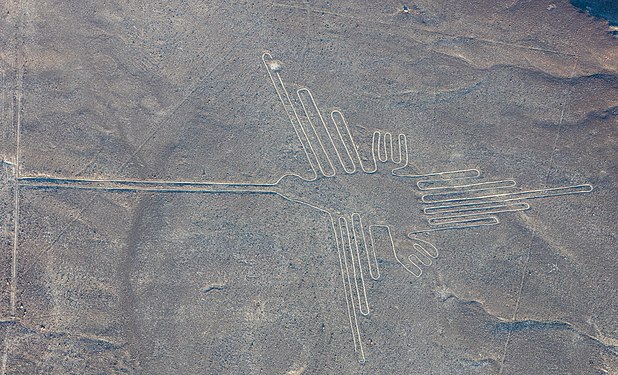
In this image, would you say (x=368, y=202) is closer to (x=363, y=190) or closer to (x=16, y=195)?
(x=363, y=190)

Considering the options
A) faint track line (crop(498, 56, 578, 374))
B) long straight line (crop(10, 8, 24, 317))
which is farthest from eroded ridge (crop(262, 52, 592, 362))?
long straight line (crop(10, 8, 24, 317))

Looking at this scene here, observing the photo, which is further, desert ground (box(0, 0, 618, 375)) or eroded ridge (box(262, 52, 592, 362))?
eroded ridge (box(262, 52, 592, 362))

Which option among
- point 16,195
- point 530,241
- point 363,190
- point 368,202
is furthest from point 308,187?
point 16,195

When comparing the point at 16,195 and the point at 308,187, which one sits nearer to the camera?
the point at 16,195

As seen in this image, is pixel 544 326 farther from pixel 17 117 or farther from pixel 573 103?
pixel 17 117

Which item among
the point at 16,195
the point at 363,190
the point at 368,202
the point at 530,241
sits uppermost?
the point at 16,195

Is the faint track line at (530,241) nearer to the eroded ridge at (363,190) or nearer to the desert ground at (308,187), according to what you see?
the desert ground at (308,187)

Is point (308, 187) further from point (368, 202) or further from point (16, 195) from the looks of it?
point (16, 195)

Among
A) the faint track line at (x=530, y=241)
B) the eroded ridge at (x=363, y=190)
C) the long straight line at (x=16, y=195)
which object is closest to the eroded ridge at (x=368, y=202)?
the eroded ridge at (x=363, y=190)

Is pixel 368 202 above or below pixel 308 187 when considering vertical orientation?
below

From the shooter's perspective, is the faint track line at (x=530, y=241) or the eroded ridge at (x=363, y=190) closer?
the faint track line at (x=530, y=241)

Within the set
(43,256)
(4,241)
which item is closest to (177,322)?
(43,256)

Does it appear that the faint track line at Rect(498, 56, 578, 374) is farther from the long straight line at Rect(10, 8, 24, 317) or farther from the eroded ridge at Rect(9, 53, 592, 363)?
the long straight line at Rect(10, 8, 24, 317)
